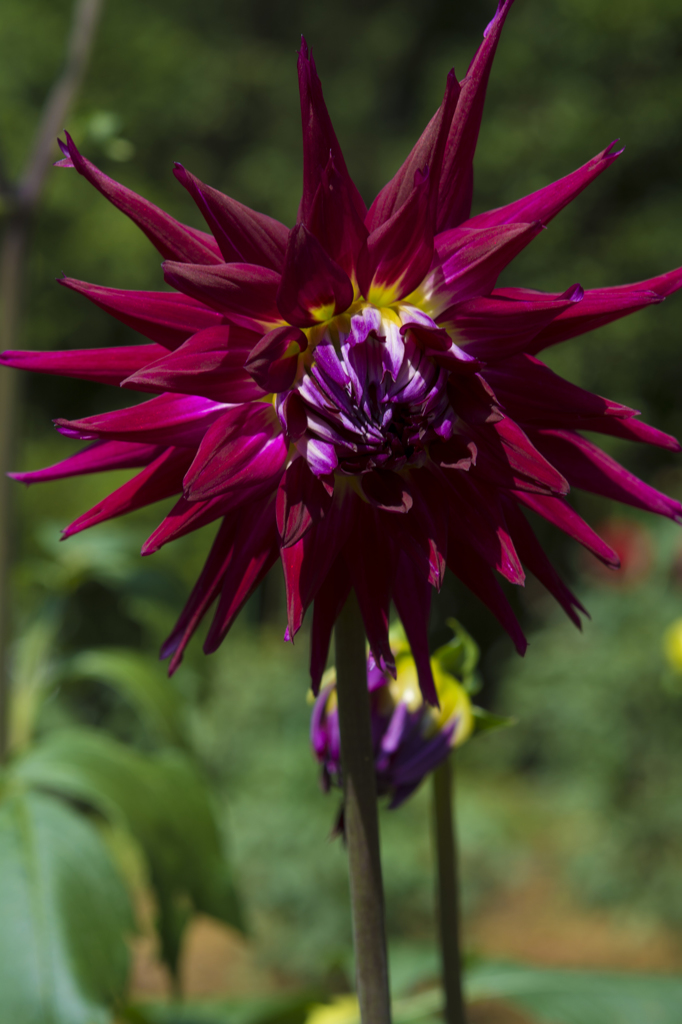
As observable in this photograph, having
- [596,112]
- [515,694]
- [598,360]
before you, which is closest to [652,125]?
[596,112]

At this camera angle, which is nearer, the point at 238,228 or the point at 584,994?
the point at 238,228

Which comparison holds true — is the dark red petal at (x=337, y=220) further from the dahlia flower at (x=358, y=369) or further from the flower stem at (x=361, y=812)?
the flower stem at (x=361, y=812)

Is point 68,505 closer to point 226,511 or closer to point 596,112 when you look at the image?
point 596,112

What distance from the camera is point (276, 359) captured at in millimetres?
424

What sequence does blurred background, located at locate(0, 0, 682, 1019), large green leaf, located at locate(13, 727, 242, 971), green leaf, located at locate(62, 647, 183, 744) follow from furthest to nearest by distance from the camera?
1. blurred background, located at locate(0, 0, 682, 1019)
2. green leaf, located at locate(62, 647, 183, 744)
3. large green leaf, located at locate(13, 727, 242, 971)

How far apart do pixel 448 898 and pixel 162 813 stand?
27.3 inches

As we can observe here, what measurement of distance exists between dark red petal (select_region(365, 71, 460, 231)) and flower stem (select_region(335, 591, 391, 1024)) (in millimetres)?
196

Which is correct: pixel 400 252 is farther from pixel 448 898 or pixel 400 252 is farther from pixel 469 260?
pixel 448 898

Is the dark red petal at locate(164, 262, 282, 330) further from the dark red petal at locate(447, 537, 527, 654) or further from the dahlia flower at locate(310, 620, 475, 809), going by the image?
the dahlia flower at locate(310, 620, 475, 809)

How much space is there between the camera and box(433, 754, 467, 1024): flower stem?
25.9 inches

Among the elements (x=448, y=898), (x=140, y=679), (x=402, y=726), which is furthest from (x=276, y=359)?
(x=140, y=679)

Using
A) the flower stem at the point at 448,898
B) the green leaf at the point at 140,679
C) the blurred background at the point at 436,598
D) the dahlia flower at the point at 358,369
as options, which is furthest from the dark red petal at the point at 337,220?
the green leaf at the point at 140,679

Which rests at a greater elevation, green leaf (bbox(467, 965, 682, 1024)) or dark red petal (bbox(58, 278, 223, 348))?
dark red petal (bbox(58, 278, 223, 348))

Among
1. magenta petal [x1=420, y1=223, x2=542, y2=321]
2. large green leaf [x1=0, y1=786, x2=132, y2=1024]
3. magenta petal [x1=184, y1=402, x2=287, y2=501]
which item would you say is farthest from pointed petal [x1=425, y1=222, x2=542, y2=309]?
large green leaf [x1=0, y1=786, x2=132, y2=1024]
